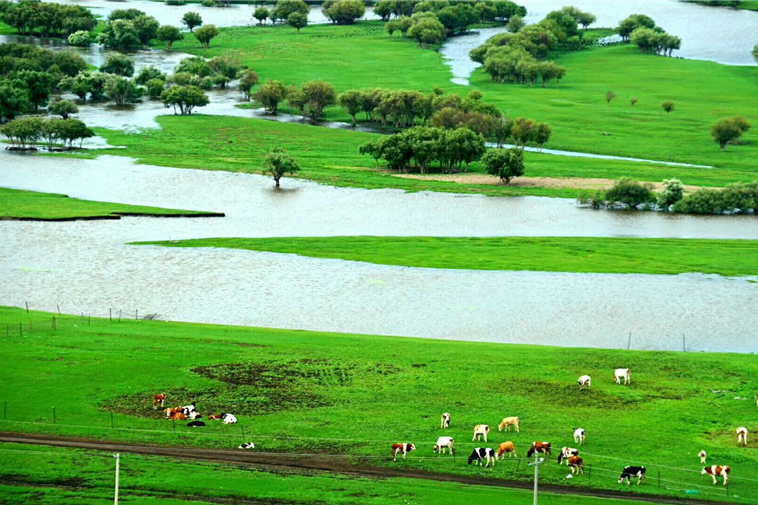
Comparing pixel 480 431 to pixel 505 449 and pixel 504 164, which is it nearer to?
pixel 505 449

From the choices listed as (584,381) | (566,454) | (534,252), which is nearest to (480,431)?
(566,454)

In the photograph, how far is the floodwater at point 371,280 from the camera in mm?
74438

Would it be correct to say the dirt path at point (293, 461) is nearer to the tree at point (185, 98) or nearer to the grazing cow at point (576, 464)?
the grazing cow at point (576, 464)

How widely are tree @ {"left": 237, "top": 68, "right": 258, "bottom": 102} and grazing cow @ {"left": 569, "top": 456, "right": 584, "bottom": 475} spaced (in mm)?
141103

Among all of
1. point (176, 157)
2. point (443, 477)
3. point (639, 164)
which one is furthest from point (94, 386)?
point (639, 164)

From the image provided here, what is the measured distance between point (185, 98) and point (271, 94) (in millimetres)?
13066

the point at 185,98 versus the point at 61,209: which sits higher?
the point at 185,98

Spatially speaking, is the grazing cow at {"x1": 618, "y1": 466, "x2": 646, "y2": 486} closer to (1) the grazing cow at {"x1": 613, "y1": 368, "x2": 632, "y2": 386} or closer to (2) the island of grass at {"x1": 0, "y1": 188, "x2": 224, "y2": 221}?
(1) the grazing cow at {"x1": 613, "y1": 368, "x2": 632, "y2": 386}

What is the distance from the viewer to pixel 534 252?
9581 cm

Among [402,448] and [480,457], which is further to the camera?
[402,448]

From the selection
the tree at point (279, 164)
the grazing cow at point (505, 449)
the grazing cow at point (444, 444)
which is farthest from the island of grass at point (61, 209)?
the grazing cow at point (505, 449)

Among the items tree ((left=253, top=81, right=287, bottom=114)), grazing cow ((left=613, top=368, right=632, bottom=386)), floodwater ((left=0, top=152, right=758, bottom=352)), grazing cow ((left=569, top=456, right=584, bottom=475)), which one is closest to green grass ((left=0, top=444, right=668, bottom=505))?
grazing cow ((left=569, top=456, right=584, bottom=475))

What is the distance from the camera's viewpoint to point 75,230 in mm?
100875

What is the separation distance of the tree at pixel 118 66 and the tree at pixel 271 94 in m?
33.3
